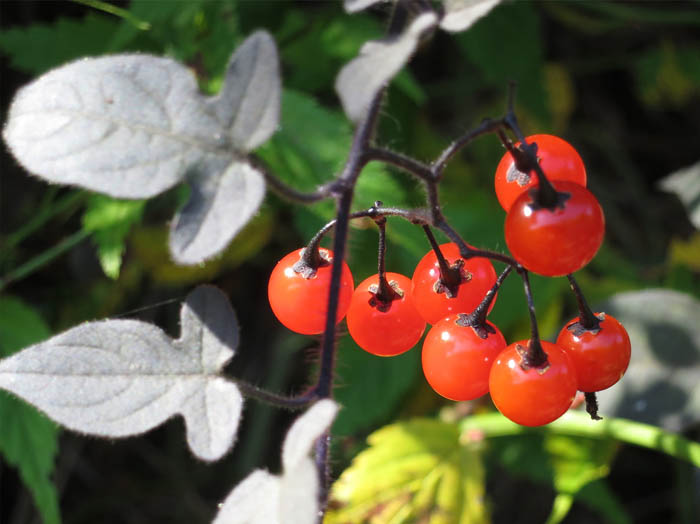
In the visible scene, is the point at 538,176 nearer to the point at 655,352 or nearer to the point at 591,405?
the point at 591,405

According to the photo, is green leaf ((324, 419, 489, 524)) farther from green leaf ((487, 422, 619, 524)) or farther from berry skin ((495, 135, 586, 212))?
berry skin ((495, 135, 586, 212))

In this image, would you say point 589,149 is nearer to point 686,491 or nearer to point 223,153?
point 686,491

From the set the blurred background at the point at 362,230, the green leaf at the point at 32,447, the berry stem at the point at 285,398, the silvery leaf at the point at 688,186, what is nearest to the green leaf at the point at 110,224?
the blurred background at the point at 362,230

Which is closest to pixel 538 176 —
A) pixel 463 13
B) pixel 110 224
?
pixel 463 13

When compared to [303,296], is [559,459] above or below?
below

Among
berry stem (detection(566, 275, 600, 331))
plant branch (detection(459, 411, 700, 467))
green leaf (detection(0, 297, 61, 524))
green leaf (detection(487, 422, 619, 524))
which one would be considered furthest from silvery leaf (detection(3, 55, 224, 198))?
green leaf (detection(487, 422, 619, 524))
